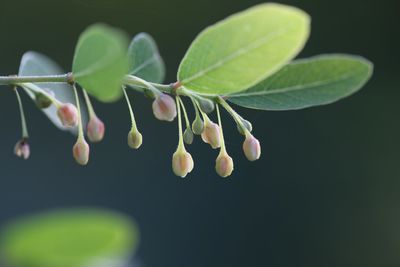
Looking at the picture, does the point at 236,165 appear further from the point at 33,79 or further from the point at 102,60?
the point at 102,60

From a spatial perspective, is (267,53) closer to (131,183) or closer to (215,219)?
(131,183)

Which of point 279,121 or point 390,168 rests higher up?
point 279,121

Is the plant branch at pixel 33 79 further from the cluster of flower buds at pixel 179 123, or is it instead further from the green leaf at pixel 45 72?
the green leaf at pixel 45 72

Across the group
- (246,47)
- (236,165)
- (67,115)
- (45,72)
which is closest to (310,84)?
(246,47)

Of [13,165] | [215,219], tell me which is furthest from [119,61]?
[215,219]

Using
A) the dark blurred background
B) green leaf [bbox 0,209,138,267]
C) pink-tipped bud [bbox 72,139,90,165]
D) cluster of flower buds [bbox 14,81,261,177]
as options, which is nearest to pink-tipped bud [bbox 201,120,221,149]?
cluster of flower buds [bbox 14,81,261,177]

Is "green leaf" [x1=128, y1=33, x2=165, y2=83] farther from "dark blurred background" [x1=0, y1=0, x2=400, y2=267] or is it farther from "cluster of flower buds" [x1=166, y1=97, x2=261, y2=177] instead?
"dark blurred background" [x1=0, y1=0, x2=400, y2=267]
